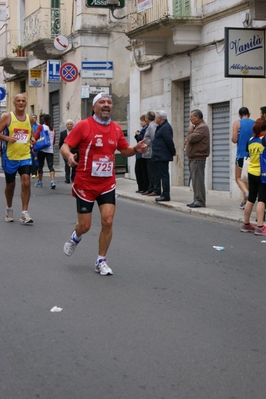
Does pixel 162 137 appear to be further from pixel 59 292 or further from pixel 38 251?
pixel 59 292

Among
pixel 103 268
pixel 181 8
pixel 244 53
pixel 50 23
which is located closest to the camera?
pixel 103 268

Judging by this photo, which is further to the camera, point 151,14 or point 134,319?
point 151,14

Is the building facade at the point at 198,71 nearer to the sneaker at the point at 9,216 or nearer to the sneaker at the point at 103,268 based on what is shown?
the sneaker at the point at 9,216

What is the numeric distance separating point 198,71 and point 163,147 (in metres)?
4.05

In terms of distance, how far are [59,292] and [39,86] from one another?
27.1 m

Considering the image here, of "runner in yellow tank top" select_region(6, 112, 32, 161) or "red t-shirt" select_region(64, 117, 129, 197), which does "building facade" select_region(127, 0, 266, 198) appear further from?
"red t-shirt" select_region(64, 117, 129, 197)

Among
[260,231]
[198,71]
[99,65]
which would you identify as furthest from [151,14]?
[260,231]

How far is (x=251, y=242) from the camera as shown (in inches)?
432

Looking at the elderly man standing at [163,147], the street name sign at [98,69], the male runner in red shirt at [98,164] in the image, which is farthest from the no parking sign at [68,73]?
the male runner in red shirt at [98,164]

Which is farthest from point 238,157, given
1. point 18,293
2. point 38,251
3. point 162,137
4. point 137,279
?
point 18,293

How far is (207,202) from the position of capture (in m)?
16.6

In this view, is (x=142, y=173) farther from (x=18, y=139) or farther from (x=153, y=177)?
(x=18, y=139)

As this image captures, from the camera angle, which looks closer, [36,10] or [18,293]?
[18,293]

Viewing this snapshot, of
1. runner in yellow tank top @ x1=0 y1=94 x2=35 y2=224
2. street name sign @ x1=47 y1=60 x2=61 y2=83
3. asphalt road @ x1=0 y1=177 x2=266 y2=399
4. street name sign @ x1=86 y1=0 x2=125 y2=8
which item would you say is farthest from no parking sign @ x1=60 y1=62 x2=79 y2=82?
asphalt road @ x1=0 y1=177 x2=266 y2=399
